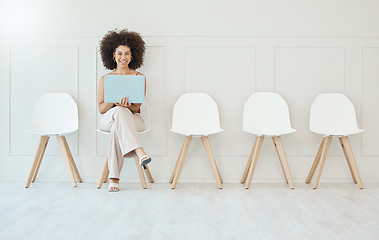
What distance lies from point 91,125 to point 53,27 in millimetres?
1012

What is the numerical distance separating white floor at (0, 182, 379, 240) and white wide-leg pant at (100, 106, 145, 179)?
0.84 feet

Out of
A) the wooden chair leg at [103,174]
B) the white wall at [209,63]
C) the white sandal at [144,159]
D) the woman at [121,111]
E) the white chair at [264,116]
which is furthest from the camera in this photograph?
the white wall at [209,63]

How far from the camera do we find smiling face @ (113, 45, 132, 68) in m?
2.97

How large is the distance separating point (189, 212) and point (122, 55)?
5.22ft

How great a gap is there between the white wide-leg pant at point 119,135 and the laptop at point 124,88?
0.10 metres

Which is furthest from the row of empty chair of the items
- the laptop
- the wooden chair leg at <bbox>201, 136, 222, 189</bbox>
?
the laptop

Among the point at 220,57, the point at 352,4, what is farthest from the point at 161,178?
the point at 352,4

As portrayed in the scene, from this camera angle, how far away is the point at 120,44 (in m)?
2.98

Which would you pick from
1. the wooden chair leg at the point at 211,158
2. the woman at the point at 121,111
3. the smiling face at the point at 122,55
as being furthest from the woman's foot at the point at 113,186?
the smiling face at the point at 122,55

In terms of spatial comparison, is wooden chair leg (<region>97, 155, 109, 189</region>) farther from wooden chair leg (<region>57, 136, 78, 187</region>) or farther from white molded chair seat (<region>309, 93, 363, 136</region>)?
white molded chair seat (<region>309, 93, 363, 136</region>)

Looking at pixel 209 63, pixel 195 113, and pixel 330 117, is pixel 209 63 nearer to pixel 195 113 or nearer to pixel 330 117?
pixel 195 113

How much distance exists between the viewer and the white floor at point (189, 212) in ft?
5.46

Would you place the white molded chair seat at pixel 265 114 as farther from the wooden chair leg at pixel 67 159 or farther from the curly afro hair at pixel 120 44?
the wooden chair leg at pixel 67 159

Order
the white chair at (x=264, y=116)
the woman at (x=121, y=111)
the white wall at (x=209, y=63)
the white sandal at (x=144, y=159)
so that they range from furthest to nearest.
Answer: the white wall at (x=209, y=63) < the white chair at (x=264, y=116) < the woman at (x=121, y=111) < the white sandal at (x=144, y=159)
